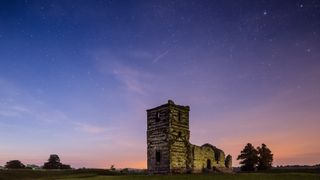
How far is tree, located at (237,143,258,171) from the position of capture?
60.8 m

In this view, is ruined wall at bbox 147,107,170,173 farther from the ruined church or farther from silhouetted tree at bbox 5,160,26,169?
silhouetted tree at bbox 5,160,26,169

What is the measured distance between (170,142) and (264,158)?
26186mm

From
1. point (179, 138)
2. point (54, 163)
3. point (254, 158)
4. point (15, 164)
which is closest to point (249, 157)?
point (254, 158)

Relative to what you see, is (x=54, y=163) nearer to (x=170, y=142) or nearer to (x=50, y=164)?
(x=50, y=164)

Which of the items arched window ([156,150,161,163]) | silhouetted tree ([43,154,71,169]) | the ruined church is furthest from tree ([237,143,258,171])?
silhouetted tree ([43,154,71,169])

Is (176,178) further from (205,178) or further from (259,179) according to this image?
(259,179)

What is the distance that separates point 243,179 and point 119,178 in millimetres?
13396

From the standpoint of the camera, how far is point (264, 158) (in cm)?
6125

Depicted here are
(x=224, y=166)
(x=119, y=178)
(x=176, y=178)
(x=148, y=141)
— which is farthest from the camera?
(x=224, y=166)

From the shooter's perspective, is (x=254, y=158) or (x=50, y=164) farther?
(x=50, y=164)

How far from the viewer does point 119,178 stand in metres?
37.8

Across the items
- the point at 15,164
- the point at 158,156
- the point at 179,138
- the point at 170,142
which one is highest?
the point at 179,138

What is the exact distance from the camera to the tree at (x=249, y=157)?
60812mm

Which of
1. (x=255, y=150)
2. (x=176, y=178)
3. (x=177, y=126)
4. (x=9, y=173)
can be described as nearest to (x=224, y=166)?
(x=255, y=150)
